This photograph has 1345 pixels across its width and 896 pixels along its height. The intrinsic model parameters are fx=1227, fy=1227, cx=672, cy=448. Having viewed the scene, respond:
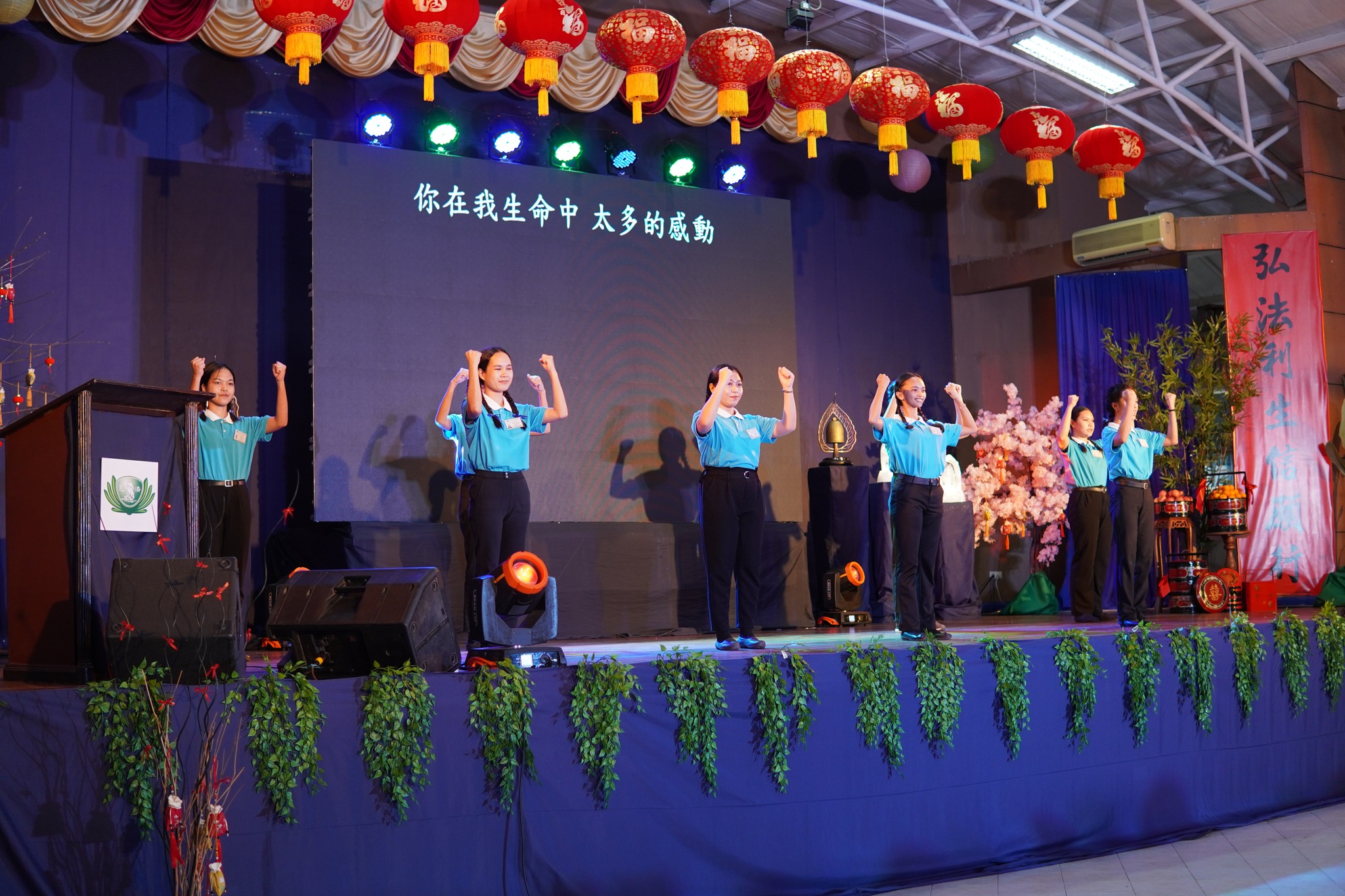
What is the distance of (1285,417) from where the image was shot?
8578mm

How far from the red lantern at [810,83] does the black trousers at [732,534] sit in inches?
75.7

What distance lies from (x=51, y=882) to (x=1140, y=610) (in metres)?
4.64

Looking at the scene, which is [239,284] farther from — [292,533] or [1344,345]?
[1344,345]

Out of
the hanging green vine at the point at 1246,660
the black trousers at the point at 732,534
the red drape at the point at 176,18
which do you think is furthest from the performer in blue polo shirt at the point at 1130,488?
the red drape at the point at 176,18

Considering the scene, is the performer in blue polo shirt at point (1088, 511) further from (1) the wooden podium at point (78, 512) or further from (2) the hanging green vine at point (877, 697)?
(1) the wooden podium at point (78, 512)

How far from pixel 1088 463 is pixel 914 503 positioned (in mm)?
1428

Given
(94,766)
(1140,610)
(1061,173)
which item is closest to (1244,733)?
(1140,610)

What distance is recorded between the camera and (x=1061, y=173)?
9.77m

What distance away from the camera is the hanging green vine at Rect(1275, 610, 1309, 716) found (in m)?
4.92

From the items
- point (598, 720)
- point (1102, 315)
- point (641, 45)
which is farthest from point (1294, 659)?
point (1102, 315)

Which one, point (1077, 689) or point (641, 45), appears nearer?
point (1077, 689)

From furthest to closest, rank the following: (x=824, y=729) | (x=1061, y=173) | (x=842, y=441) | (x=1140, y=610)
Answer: (x=1061, y=173) → (x=842, y=441) → (x=1140, y=610) → (x=824, y=729)

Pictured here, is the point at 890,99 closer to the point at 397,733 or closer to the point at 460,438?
the point at 460,438

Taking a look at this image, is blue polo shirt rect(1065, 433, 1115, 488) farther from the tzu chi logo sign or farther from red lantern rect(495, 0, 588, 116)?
the tzu chi logo sign
